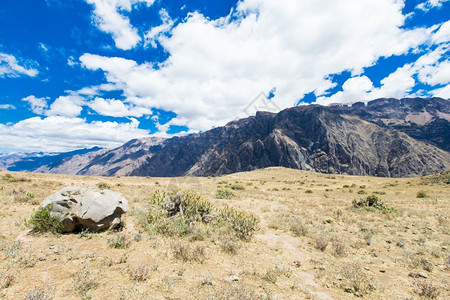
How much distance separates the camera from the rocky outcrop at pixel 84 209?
893 cm

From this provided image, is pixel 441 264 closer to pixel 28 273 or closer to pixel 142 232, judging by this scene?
pixel 142 232

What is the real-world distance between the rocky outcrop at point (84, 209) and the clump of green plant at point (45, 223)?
0.46ft

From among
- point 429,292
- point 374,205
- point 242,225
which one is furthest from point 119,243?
point 374,205

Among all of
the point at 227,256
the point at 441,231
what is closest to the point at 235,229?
the point at 227,256

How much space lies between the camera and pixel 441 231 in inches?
480

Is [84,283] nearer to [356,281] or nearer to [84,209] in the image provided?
[84,209]

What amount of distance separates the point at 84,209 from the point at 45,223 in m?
1.52

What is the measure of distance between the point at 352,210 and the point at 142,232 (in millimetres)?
17987

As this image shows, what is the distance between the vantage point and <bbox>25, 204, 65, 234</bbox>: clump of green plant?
855cm

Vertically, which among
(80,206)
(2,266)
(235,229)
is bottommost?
(235,229)

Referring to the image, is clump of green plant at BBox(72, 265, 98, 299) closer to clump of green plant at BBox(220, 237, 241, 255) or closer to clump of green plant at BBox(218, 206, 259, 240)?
clump of green plant at BBox(220, 237, 241, 255)

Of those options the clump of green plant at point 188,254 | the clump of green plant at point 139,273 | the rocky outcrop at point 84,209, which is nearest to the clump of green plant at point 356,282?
the clump of green plant at point 188,254

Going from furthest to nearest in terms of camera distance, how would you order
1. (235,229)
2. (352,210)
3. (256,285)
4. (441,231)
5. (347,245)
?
(352,210) < (441,231) < (235,229) < (347,245) < (256,285)

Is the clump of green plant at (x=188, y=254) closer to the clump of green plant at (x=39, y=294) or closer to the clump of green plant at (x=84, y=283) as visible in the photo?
the clump of green plant at (x=84, y=283)
